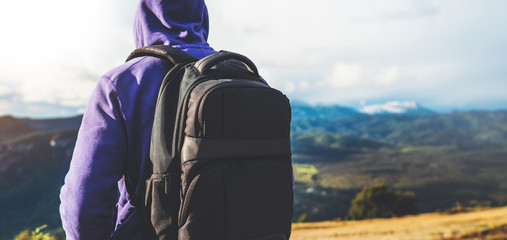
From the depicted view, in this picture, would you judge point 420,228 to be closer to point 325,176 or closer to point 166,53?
point 166,53

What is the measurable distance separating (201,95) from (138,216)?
1.83 ft

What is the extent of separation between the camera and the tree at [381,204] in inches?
1161

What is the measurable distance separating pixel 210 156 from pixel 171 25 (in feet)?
2.44

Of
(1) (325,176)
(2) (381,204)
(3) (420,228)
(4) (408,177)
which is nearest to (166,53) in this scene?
(3) (420,228)

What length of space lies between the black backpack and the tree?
3016 cm

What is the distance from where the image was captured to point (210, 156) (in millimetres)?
1269

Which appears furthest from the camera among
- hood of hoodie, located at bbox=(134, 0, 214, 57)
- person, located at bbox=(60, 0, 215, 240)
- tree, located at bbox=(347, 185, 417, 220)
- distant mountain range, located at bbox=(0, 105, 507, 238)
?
distant mountain range, located at bbox=(0, 105, 507, 238)

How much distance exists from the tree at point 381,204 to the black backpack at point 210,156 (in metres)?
30.2

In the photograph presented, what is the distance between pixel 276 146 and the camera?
4.74ft

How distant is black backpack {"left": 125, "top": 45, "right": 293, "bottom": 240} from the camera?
4.16 feet

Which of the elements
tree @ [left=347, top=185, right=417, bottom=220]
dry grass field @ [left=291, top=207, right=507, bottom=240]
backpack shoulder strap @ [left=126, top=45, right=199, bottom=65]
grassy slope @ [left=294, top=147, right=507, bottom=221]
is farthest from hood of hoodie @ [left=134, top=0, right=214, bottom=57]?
grassy slope @ [left=294, top=147, right=507, bottom=221]

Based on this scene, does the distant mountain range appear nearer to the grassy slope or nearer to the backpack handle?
the grassy slope

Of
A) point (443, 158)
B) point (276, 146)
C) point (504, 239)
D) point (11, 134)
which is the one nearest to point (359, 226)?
point (504, 239)

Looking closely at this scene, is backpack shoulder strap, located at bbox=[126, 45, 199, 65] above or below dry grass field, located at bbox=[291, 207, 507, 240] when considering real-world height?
above
